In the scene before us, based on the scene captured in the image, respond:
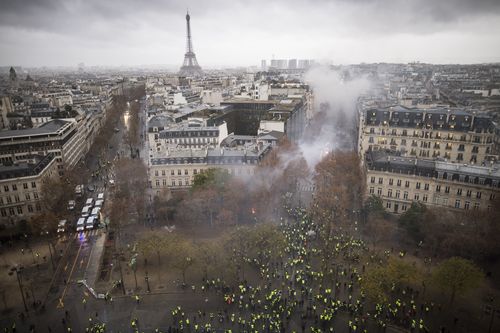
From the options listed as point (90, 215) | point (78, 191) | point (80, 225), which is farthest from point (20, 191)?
point (78, 191)

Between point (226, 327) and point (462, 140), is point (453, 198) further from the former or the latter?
point (226, 327)

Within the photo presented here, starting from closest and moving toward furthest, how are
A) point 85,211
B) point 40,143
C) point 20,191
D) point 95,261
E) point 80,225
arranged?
point 95,261 → point 80,225 → point 20,191 → point 85,211 → point 40,143

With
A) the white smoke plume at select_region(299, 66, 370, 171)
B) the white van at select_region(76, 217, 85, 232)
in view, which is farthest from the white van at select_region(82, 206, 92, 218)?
the white smoke plume at select_region(299, 66, 370, 171)

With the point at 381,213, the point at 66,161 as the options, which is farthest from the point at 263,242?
the point at 66,161

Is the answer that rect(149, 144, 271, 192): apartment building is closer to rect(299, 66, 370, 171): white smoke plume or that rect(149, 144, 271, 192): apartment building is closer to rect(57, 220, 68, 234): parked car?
rect(57, 220, 68, 234): parked car

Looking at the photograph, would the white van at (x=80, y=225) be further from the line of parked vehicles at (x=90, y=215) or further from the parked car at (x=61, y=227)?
the parked car at (x=61, y=227)

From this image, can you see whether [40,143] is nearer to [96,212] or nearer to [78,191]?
[78,191]
